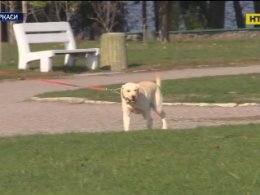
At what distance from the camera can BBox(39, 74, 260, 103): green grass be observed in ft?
54.0

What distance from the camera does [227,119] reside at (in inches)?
550

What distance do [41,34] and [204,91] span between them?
6.99 m

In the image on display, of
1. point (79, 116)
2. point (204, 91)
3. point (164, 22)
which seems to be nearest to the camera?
point (79, 116)

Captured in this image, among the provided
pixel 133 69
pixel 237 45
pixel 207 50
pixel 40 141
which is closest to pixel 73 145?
pixel 40 141

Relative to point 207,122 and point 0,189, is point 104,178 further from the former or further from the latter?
point 207,122

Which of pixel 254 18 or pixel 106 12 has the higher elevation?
pixel 254 18

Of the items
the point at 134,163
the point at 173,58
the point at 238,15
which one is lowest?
the point at 238,15

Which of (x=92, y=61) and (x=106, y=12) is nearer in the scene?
(x=92, y=61)

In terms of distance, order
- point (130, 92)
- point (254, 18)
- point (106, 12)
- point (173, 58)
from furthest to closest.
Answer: point (106, 12) → point (173, 58) → point (254, 18) → point (130, 92)

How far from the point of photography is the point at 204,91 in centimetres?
1745

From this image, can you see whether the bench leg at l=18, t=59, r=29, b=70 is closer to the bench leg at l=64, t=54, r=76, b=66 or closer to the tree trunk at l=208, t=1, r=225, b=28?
the bench leg at l=64, t=54, r=76, b=66

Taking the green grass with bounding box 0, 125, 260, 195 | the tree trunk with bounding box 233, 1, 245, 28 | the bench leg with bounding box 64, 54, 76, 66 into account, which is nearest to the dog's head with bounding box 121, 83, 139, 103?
the green grass with bounding box 0, 125, 260, 195

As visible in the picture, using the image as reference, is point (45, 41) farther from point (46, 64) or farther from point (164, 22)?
point (164, 22)

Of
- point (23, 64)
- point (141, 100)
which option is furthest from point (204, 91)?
point (23, 64)
